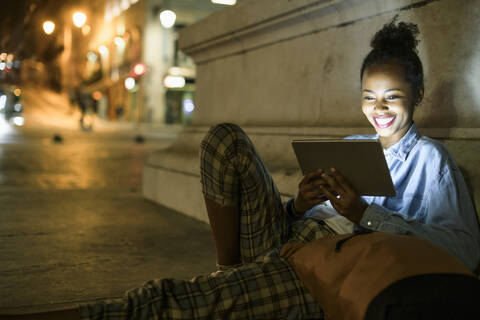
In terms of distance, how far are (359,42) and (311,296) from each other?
6.48ft

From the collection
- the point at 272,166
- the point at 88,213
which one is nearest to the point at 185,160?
the point at 88,213

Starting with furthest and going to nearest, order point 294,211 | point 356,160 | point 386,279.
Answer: point 294,211, point 356,160, point 386,279

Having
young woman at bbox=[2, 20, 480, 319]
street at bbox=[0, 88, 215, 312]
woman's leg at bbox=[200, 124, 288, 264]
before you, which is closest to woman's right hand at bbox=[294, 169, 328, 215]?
young woman at bbox=[2, 20, 480, 319]

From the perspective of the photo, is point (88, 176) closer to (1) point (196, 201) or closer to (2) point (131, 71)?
(1) point (196, 201)

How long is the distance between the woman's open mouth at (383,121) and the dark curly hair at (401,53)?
15 centimetres

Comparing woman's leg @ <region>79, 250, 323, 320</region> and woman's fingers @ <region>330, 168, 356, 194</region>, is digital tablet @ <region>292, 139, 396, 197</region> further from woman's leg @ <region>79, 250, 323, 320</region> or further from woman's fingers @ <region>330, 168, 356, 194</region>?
woman's leg @ <region>79, 250, 323, 320</region>

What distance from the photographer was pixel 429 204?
6.06 ft

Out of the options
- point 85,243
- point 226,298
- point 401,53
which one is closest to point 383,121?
point 401,53

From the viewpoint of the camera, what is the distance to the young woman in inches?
65.0

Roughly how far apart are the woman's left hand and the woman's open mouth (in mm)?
386

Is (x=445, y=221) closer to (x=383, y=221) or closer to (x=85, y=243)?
(x=383, y=221)

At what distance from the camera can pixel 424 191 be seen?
6.31 feet

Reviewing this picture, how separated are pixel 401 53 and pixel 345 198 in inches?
26.9

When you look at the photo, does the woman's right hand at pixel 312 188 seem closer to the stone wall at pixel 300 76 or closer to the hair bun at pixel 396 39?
the hair bun at pixel 396 39
